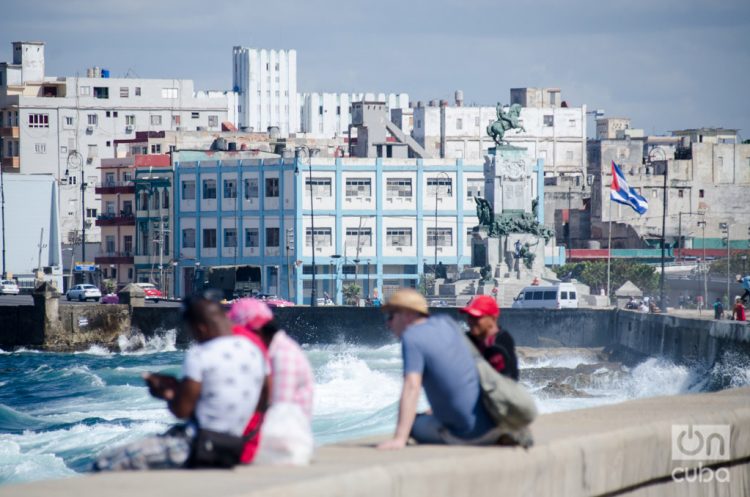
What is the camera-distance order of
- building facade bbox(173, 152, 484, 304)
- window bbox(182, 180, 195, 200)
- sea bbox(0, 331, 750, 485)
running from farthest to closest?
1. window bbox(182, 180, 195, 200)
2. building facade bbox(173, 152, 484, 304)
3. sea bbox(0, 331, 750, 485)

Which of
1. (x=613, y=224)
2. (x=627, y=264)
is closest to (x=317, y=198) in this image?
(x=627, y=264)

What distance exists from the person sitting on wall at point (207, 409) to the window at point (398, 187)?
80.1 meters

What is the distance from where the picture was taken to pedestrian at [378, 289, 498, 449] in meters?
8.88

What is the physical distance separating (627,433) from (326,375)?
129 feet

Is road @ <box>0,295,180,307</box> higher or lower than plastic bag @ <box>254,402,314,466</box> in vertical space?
lower

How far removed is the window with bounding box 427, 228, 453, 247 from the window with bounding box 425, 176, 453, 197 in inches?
80.3

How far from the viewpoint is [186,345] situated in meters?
62.7

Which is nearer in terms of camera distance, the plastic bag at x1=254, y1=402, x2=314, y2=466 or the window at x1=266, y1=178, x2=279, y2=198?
the plastic bag at x1=254, y1=402, x2=314, y2=466

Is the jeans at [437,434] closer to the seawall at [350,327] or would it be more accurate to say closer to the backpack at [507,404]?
the backpack at [507,404]

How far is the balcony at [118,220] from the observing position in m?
99.8

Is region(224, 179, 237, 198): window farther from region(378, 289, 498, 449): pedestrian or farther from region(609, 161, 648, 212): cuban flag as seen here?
region(378, 289, 498, 449): pedestrian

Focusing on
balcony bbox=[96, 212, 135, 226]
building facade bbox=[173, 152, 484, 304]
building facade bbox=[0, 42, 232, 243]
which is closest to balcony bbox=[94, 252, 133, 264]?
balcony bbox=[96, 212, 135, 226]

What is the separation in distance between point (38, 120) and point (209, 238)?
141ft

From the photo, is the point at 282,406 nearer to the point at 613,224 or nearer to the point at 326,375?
the point at 326,375
